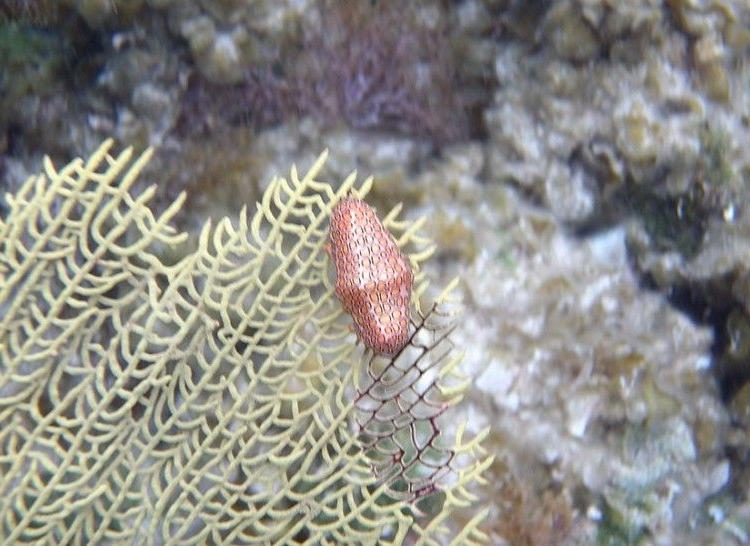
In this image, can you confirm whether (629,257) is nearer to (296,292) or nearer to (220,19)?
(296,292)

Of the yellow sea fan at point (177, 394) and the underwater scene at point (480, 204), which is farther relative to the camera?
the underwater scene at point (480, 204)

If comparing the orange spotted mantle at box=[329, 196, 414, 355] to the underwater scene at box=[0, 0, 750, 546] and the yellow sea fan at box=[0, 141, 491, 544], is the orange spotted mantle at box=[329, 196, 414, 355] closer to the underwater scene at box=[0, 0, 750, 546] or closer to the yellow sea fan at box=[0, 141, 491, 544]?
the yellow sea fan at box=[0, 141, 491, 544]

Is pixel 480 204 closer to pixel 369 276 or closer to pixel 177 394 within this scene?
pixel 369 276

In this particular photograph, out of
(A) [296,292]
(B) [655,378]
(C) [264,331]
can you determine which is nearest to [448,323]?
(A) [296,292]

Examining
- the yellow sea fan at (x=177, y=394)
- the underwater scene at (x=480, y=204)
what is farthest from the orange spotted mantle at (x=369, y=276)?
the underwater scene at (x=480, y=204)

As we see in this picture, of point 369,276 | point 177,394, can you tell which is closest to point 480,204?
point 369,276

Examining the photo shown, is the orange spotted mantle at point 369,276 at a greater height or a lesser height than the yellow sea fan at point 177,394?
greater

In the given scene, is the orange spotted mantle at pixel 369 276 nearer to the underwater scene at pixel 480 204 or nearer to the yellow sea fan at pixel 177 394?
the yellow sea fan at pixel 177 394
